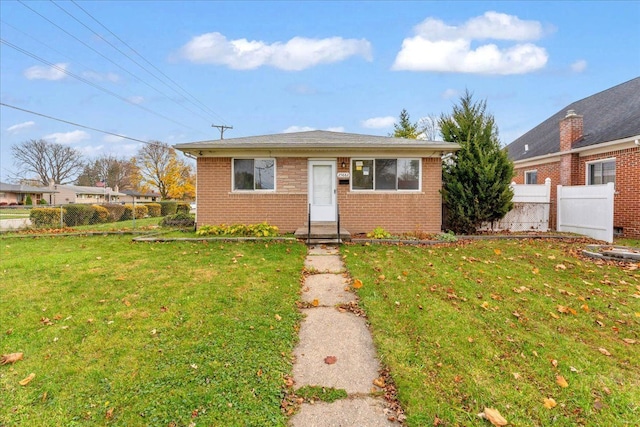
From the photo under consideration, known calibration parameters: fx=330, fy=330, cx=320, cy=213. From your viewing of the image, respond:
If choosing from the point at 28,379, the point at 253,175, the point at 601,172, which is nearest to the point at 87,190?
the point at 253,175

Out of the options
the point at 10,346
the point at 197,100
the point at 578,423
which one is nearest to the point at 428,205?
the point at 578,423

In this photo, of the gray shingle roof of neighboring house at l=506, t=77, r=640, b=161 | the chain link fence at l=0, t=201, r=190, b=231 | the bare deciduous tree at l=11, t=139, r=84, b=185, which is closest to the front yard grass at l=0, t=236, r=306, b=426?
the chain link fence at l=0, t=201, r=190, b=231

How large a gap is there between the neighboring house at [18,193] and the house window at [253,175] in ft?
147

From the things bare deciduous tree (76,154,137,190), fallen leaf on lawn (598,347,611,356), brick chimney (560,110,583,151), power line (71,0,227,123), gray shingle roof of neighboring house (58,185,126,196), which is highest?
power line (71,0,227,123)

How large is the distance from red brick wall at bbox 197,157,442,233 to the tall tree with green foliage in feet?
47.0

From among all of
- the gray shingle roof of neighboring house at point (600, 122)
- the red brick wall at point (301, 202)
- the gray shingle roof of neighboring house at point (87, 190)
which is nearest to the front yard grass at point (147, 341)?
the red brick wall at point (301, 202)

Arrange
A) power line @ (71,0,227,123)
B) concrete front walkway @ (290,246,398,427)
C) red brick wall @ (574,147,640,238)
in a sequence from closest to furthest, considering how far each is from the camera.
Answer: concrete front walkway @ (290,246,398,427)
red brick wall @ (574,147,640,238)
power line @ (71,0,227,123)

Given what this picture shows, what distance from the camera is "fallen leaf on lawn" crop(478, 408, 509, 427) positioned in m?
2.19

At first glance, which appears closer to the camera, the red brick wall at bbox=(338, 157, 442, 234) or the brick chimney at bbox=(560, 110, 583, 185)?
the red brick wall at bbox=(338, 157, 442, 234)

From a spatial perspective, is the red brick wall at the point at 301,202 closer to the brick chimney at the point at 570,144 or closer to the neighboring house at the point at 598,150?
the neighboring house at the point at 598,150

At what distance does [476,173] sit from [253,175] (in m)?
6.88

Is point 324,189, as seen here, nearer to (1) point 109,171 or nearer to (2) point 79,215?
(2) point 79,215

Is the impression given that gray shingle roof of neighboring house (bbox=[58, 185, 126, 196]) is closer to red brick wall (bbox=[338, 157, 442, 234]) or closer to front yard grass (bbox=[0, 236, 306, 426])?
red brick wall (bbox=[338, 157, 442, 234])

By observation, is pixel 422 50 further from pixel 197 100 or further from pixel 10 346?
pixel 197 100
